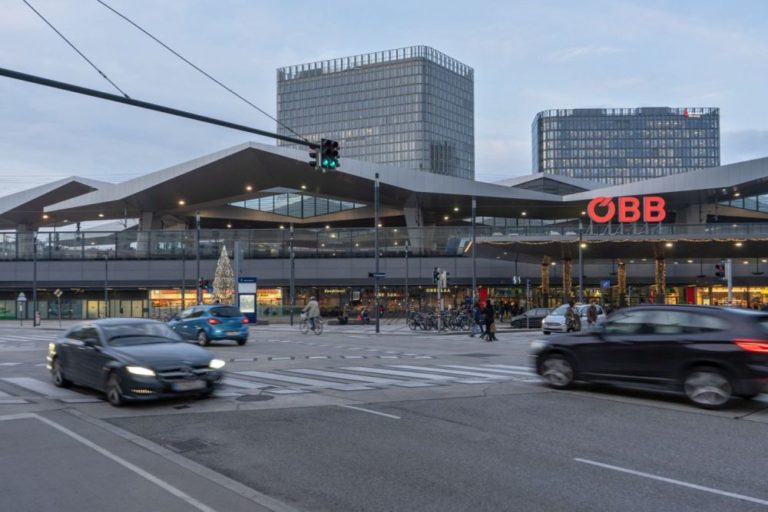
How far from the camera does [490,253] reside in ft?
165

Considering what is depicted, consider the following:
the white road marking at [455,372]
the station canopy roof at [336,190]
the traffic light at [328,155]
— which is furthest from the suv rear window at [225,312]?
the station canopy roof at [336,190]

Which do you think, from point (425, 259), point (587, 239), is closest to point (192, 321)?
point (587, 239)

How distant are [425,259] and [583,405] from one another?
48927 millimetres

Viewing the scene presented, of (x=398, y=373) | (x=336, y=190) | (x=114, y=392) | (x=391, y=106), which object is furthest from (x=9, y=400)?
(x=391, y=106)

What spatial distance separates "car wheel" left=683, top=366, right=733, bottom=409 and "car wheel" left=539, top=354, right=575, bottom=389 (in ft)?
7.52

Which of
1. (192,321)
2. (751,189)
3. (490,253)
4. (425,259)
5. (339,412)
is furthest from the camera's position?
(425,259)

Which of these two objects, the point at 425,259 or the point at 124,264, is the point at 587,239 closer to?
the point at 425,259

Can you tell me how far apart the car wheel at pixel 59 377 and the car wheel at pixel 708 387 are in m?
11.8

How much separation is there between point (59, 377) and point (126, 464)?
7400 millimetres

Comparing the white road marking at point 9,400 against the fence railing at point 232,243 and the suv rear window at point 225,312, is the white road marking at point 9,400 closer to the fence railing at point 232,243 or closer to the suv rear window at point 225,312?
the suv rear window at point 225,312

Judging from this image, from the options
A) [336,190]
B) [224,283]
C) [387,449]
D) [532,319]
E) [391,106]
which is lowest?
[532,319]

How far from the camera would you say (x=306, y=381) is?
14.6 meters

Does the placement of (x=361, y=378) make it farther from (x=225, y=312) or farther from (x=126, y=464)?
(x=225, y=312)

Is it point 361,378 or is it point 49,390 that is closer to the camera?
point 49,390
